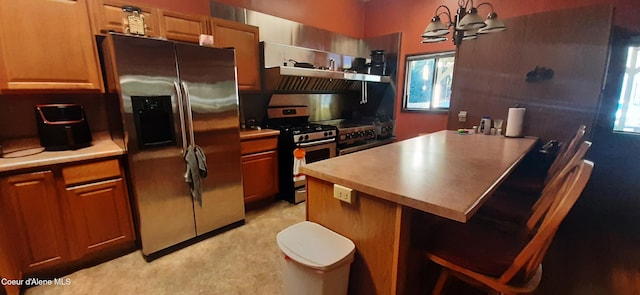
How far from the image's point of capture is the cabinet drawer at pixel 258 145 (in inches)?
110

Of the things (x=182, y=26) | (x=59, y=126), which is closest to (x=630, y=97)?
(x=182, y=26)

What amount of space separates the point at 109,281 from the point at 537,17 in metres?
4.43

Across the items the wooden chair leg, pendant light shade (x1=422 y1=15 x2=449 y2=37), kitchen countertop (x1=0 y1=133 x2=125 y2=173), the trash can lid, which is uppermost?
pendant light shade (x1=422 y1=15 x2=449 y2=37)

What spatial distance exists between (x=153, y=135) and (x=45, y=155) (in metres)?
0.68

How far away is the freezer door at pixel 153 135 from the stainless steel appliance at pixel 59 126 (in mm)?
457

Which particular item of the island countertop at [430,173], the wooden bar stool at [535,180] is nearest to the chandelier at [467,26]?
the island countertop at [430,173]

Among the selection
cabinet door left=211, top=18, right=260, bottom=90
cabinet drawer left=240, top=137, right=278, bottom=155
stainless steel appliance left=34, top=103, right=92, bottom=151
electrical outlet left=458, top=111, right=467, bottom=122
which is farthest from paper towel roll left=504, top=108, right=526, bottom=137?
stainless steel appliance left=34, top=103, right=92, bottom=151

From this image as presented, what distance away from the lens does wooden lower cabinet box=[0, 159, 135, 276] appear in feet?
5.75

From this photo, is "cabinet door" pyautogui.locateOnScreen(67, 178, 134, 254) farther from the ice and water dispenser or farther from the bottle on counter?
the bottle on counter

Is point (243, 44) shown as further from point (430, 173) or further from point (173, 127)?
point (430, 173)

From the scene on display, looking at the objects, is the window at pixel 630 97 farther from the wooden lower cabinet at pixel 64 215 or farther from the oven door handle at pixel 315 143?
the wooden lower cabinet at pixel 64 215

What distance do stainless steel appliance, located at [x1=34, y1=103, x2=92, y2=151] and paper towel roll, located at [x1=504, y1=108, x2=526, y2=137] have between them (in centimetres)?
392

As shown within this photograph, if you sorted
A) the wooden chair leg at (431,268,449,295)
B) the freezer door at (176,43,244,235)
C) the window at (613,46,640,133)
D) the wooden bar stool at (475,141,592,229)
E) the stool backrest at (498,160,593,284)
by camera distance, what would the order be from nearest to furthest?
the stool backrest at (498,160,593,284), the wooden chair leg at (431,268,449,295), the wooden bar stool at (475,141,592,229), the freezer door at (176,43,244,235), the window at (613,46,640,133)

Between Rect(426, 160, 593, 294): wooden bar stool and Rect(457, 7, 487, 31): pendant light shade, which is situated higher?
Rect(457, 7, 487, 31): pendant light shade
